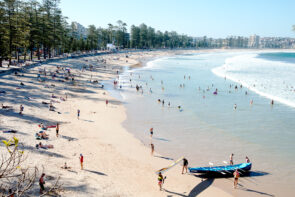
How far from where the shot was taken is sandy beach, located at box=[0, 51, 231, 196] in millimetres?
12047

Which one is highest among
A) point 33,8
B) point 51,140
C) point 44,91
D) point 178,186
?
point 33,8

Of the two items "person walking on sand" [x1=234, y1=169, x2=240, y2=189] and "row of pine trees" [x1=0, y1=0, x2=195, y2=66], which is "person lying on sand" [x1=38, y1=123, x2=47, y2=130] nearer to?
"person walking on sand" [x1=234, y1=169, x2=240, y2=189]

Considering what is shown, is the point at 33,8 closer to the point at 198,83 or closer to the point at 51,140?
the point at 198,83

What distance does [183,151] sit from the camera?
16406 millimetres

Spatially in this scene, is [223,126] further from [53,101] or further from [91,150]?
[53,101]

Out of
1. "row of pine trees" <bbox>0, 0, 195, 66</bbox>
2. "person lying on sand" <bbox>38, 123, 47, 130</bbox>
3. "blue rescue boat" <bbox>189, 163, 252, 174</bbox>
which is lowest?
"blue rescue boat" <bbox>189, 163, 252, 174</bbox>

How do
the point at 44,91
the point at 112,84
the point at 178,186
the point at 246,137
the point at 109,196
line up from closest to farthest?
the point at 109,196
the point at 178,186
the point at 246,137
the point at 44,91
the point at 112,84

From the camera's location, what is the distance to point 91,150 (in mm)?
15664

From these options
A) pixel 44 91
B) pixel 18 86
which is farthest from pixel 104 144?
pixel 18 86

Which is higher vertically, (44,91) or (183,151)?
(44,91)

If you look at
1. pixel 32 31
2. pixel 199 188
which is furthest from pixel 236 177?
pixel 32 31

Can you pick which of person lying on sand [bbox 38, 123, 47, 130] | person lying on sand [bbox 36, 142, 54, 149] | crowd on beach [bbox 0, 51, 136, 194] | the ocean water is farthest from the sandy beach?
the ocean water

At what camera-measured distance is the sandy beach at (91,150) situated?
12047mm

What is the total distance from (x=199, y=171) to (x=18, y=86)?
25814 mm
